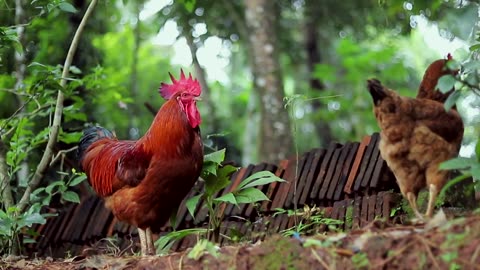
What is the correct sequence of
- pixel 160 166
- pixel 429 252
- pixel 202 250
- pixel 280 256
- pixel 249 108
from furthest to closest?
1. pixel 249 108
2. pixel 160 166
3. pixel 202 250
4. pixel 280 256
5. pixel 429 252

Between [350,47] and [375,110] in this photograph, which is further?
[350,47]

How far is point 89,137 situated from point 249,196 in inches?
65.8

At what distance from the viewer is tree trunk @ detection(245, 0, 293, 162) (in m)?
8.67

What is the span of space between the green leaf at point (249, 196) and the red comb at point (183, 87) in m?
0.72

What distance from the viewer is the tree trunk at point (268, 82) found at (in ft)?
28.5

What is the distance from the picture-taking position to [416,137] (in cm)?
369

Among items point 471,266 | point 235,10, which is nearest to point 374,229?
point 471,266

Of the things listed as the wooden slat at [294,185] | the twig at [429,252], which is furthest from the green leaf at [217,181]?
the twig at [429,252]

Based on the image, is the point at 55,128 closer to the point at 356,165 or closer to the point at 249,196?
the point at 249,196

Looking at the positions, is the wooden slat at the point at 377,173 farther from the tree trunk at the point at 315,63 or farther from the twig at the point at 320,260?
the tree trunk at the point at 315,63

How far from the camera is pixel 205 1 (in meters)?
9.98

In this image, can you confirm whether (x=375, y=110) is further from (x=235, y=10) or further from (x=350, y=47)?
(x=350, y=47)

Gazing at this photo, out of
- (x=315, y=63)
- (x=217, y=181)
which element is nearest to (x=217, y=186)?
(x=217, y=181)

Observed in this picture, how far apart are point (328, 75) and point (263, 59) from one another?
3465 millimetres
